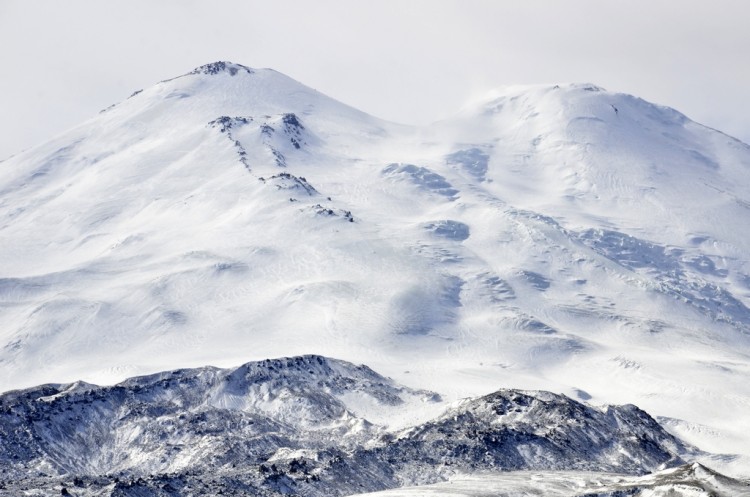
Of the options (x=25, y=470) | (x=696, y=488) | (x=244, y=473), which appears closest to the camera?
(x=696, y=488)

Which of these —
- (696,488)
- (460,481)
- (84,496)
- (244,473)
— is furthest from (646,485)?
(84,496)

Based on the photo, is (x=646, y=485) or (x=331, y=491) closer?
(x=646, y=485)

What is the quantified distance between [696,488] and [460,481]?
110 ft

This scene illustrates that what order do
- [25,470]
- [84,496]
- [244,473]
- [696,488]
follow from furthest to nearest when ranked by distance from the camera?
[25,470]
[244,473]
[84,496]
[696,488]

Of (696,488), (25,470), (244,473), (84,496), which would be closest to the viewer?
(696,488)

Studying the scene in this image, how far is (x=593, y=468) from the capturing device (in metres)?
197

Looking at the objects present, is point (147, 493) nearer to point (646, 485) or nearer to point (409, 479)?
point (409, 479)

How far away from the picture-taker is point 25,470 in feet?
641

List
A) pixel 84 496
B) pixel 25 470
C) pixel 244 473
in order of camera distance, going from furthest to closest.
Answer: pixel 25 470 → pixel 244 473 → pixel 84 496

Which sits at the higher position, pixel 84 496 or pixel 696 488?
pixel 696 488

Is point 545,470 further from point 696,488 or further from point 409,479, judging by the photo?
point 696,488

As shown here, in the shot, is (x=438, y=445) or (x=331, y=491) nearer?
(x=331, y=491)

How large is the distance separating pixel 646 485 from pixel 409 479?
127 ft

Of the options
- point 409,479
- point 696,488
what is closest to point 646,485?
point 696,488
